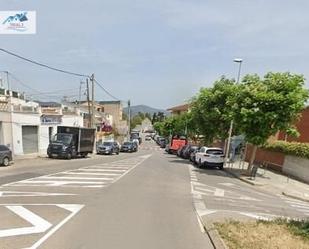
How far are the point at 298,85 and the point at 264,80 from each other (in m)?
2.47

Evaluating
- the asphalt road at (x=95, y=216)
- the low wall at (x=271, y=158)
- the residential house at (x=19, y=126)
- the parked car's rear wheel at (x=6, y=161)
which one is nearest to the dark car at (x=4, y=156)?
the parked car's rear wheel at (x=6, y=161)

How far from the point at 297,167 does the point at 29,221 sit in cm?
2583

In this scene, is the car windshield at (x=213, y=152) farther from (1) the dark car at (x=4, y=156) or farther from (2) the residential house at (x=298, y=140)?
(1) the dark car at (x=4, y=156)

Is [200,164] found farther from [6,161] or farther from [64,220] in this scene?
[64,220]

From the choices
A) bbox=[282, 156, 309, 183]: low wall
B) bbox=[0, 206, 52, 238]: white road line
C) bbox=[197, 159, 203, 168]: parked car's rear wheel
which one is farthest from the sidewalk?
bbox=[0, 206, 52, 238]: white road line

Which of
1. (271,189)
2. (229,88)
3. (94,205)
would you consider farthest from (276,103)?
(94,205)

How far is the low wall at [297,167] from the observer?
32250 mm

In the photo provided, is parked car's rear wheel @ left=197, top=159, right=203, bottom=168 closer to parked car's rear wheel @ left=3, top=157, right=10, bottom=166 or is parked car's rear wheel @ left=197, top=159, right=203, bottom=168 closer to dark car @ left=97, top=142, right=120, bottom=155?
parked car's rear wheel @ left=3, top=157, right=10, bottom=166

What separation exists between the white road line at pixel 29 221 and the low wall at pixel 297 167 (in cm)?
2254

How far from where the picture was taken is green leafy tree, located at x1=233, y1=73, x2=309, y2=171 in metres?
31.3

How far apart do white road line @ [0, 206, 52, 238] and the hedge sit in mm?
23016

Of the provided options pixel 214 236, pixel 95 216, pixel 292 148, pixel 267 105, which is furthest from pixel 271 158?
pixel 214 236

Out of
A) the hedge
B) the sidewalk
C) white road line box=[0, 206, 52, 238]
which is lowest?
the sidewalk

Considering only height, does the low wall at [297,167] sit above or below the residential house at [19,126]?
below
